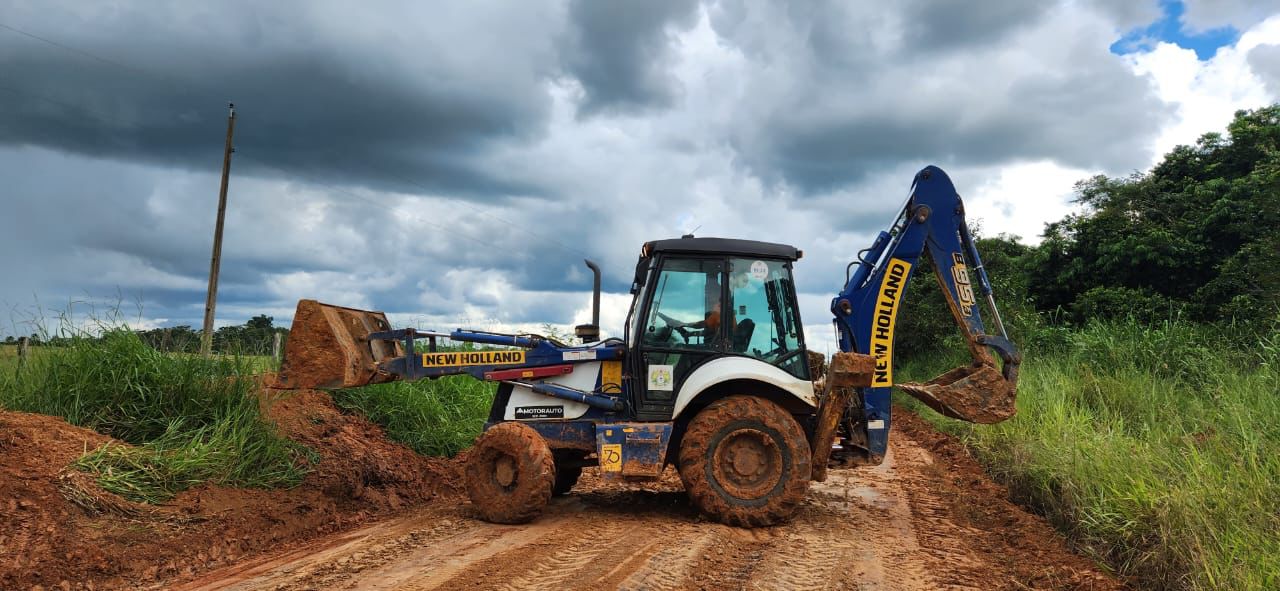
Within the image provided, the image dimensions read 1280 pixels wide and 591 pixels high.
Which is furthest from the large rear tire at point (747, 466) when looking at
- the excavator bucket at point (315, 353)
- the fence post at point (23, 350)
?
the fence post at point (23, 350)

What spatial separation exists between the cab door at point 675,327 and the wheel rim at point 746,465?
0.62 metres

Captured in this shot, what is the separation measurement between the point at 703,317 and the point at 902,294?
6.29ft

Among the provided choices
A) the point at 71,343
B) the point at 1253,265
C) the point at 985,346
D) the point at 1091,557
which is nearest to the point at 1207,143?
the point at 1253,265

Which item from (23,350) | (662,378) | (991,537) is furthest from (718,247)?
(23,350)

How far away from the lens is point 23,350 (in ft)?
25.8

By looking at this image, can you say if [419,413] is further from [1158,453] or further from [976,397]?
[1158,453]

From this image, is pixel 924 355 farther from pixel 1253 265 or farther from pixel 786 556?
pixel 786 556

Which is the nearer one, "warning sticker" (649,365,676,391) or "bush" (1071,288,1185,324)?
"warning sticker" (649,365,676,391)

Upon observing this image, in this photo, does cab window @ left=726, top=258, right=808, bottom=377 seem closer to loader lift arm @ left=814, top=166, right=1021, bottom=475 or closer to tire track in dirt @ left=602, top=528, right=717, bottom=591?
loader lift arm @ left=814, top=166, right=1021, bottom=475

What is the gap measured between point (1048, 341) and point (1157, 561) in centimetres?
1212

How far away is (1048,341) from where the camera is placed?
16688mm

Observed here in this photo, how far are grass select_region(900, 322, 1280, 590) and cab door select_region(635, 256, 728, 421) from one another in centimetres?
325

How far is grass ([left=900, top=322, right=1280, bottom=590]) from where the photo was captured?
535 centimetres

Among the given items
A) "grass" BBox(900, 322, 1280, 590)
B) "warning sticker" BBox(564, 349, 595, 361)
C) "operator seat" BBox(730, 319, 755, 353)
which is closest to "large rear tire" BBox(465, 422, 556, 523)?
"warning sticker" BBox(564, 349, 595, 361)
